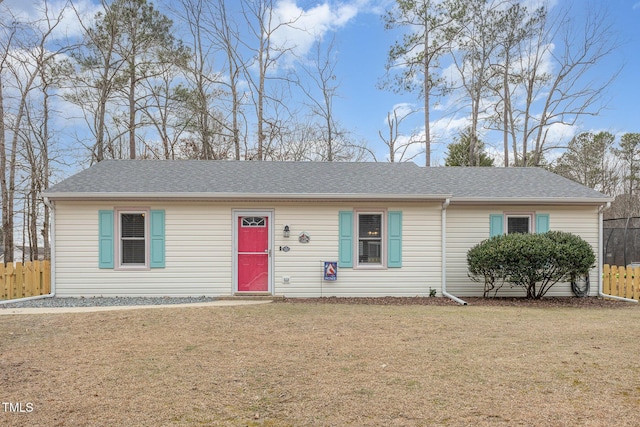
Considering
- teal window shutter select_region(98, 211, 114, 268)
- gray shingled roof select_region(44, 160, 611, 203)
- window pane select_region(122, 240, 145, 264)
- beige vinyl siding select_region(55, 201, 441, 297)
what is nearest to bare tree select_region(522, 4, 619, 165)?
gray shingled roof select_region(44, 160, 611, 203)

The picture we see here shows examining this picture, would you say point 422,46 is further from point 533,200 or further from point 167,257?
point 167,257

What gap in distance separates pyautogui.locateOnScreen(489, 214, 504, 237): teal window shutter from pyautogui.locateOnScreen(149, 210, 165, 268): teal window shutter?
7.90 metres

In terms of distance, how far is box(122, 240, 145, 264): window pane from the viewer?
30.2ft

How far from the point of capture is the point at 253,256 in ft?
30.8

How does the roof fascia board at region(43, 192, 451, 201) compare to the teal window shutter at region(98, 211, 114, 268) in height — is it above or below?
above

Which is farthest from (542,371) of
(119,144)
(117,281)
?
(119,144)

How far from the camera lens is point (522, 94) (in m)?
19.7

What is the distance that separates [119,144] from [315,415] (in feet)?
62.5

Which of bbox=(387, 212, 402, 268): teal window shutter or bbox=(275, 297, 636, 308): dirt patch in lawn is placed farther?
bbox=(387, 212, 402, 268): teal window shutter

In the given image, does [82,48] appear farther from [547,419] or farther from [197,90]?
[547,419]

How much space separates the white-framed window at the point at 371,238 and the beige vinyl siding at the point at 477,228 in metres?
1.77

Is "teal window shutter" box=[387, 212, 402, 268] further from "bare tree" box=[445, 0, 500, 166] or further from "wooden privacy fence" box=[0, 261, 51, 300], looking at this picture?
"bare tree" box=[445, 0, 500, 166]

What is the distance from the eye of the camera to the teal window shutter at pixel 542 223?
9.90m

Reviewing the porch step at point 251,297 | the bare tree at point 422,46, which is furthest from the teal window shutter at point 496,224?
the bare tree at point 422,46
